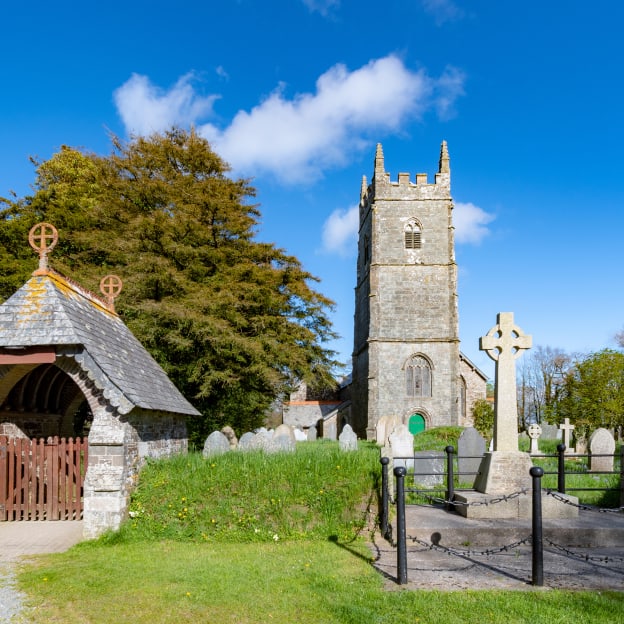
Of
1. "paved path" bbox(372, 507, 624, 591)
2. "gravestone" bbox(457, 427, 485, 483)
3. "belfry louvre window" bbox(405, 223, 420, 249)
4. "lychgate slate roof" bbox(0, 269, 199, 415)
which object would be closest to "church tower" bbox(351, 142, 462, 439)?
"belfry louvre window" bbox(405, 223, 420, 249)

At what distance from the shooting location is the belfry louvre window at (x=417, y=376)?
109ft

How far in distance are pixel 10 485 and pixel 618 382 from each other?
32.4 metres

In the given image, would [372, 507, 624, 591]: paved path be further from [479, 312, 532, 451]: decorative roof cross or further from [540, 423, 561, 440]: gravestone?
[540, 423, 561, 440]: gravestone

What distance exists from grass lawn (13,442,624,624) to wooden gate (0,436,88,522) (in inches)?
56.7

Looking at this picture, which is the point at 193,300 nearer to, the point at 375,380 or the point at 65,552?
the point at 65,552

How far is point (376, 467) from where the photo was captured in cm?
816

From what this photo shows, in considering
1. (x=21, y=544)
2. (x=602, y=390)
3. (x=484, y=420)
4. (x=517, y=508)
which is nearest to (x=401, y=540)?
(x=517, y=508)

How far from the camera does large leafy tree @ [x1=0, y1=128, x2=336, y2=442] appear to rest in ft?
61.5

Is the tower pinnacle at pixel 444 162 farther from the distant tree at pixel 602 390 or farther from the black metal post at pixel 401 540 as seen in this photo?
the black metal post at pixel 401 540

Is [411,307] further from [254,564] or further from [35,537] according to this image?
[254,564]

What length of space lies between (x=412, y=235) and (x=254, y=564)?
30.4m

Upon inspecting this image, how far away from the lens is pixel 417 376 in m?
33.5

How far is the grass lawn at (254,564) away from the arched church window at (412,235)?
27535 millimetres

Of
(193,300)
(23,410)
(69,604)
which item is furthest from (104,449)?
(193,300)
